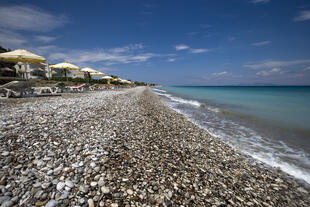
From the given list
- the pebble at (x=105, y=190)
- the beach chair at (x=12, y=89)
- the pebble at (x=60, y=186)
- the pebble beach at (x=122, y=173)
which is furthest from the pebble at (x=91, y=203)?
the beach chair at (x=12, y=89)

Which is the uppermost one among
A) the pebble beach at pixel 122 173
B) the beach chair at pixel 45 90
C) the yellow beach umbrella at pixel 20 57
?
the yellow beach umbrella at pixel 20 57

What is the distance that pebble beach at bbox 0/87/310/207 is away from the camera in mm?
2516

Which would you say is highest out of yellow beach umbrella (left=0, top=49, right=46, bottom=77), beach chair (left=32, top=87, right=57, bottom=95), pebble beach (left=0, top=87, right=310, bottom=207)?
yellow beach umbrella (left=0, top=49, right=46, bottom=77)

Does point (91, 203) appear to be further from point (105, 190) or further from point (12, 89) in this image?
Result: point (12, 89)

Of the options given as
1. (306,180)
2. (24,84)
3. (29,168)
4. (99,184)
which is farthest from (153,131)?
(24,84)

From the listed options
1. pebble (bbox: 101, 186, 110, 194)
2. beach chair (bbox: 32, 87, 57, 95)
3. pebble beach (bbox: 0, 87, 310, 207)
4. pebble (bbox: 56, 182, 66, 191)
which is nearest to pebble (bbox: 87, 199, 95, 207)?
pebble beach (bbox: 0, 87, 310, 207)

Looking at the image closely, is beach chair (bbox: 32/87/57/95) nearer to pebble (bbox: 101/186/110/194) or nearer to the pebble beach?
the pebble beach

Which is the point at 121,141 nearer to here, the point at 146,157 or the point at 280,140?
the point at 146,157

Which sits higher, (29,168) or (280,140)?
(29,168)

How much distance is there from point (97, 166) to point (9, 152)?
8.37 feet

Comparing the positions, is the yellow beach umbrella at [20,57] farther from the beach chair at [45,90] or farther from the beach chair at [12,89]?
the beach chair at [45,90]

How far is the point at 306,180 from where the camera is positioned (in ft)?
13.9

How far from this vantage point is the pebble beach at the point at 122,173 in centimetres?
252

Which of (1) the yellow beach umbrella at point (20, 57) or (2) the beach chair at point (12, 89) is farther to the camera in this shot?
(1) the yellow beach umbrella at point (20, 57)
